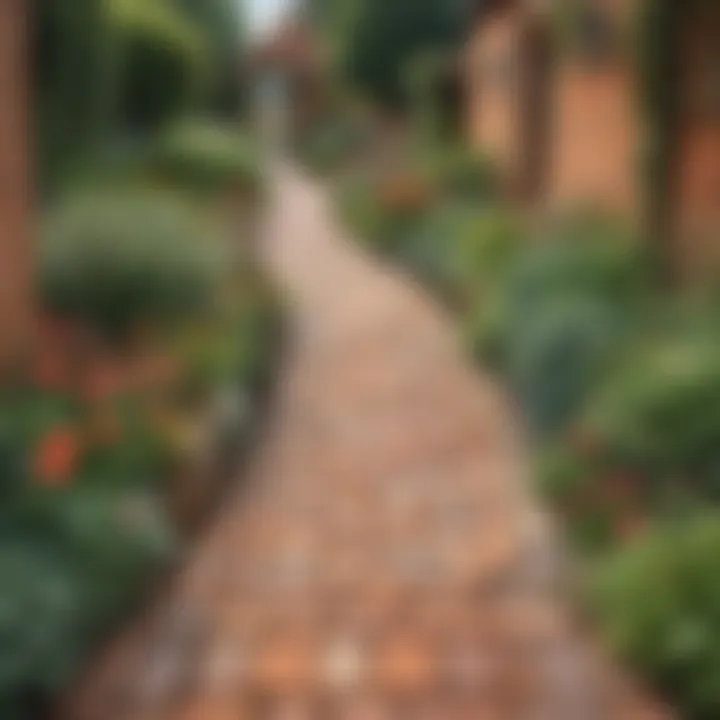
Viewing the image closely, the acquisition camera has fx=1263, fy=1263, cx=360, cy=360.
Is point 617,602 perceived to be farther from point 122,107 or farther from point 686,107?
point 122,107

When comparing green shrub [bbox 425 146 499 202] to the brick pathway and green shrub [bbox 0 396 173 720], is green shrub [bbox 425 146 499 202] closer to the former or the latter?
the brick pathway

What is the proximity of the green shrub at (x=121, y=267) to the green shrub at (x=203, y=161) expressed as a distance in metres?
4.22

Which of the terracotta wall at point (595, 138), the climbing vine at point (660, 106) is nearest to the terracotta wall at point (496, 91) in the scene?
the terracotta wall at point (595, 138)

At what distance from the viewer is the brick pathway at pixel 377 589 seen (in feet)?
12.0

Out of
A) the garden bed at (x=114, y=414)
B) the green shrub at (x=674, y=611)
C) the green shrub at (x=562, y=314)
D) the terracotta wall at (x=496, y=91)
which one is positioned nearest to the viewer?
the green shrub at (x=674, y=611)

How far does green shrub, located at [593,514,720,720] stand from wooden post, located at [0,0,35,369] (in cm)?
265

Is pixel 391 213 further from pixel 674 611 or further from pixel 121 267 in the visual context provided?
pixel 674 611

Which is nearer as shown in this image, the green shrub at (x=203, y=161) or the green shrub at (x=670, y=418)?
the green shrub at (x=670, y=418)

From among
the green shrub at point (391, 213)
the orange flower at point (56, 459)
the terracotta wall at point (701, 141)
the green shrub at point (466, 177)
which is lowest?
the green shrub at point (391, 213)

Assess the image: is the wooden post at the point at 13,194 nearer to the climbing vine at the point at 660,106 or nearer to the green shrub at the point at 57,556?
the green shrub at the point at 57,556

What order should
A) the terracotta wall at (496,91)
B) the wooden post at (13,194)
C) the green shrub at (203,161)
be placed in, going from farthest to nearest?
the terracotta wall at (496,91), the green shrub at (203,161), the wooden post at (13,194)

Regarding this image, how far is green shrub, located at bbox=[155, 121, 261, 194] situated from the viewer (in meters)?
12.0

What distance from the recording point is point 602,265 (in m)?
7.14

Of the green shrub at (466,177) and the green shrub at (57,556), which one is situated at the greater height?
the green shrub at (57,556)
